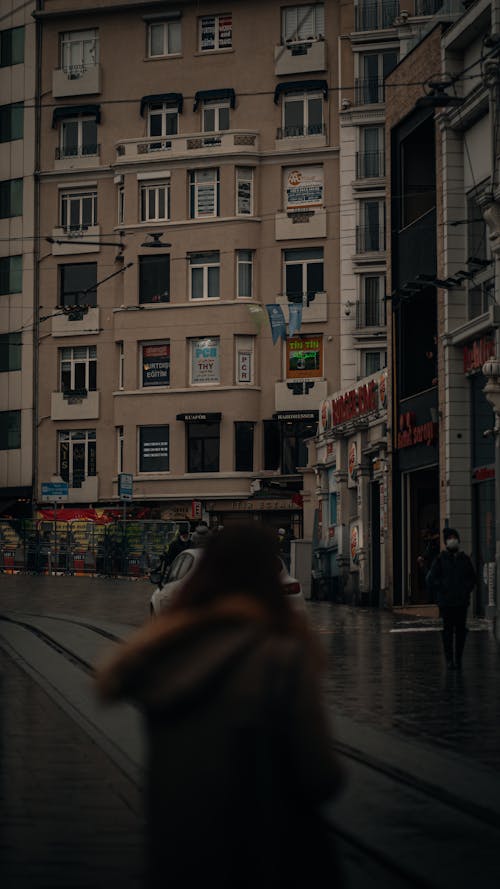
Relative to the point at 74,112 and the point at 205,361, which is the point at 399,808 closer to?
the point at 205,361

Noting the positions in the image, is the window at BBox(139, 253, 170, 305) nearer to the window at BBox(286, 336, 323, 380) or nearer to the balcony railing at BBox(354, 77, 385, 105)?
the window at BBox(286, 336, 323, 380)

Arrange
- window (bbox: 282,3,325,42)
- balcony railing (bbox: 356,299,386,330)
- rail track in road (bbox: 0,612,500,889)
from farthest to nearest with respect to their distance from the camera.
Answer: window (bbox: 282,3,325,42), balcony railing (bbox: 356,299,386,330), rail track in road (bbox: 0,612,500,889)

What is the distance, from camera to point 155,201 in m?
62.0

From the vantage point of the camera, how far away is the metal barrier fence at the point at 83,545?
53.1m

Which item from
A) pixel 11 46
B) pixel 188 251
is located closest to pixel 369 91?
pixel 188 251

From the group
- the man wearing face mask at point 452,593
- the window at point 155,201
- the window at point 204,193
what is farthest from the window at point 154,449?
the man wearing face mask at point 452,593

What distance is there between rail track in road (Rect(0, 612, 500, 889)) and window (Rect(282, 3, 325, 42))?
48678 millimetres

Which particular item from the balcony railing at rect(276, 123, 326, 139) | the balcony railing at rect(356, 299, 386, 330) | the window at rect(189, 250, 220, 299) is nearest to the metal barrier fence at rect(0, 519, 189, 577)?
the window at rect(189, 250, 220, 299)

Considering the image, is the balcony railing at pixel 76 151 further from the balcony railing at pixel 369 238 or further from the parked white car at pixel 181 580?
the parked white car at pixel 181 580

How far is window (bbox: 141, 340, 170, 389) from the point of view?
61.7 m

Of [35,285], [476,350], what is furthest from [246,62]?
[476,350]

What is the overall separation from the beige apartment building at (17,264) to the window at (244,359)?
8.51m

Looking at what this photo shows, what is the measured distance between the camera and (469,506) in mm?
33188

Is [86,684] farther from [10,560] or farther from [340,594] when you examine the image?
[10,560]
